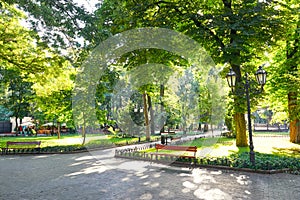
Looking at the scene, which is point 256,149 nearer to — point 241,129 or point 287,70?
point 241,129

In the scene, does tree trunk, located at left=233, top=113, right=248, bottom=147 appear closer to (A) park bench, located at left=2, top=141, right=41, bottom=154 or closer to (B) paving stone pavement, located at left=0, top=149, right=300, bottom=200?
(B) paving stone pavement, located at left=0, top=149, right=300, bottom=200

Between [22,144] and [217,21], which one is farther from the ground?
[217,21]

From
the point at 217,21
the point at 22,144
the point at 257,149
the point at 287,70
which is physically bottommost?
the point at 257,149

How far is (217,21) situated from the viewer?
1257 centimetres

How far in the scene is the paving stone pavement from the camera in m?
6.72

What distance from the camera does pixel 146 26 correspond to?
44.6 feet

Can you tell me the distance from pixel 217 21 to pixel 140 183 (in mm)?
9445

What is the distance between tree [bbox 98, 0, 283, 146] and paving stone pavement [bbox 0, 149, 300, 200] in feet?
22.4

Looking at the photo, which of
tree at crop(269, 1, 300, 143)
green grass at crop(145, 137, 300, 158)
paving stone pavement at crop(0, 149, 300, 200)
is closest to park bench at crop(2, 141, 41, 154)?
paving stone pavement at crop(0, 149, 300, 200)

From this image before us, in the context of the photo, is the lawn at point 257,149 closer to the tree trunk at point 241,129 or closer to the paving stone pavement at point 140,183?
the tree trunk at point 241,129

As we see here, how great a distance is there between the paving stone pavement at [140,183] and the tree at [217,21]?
6.84m

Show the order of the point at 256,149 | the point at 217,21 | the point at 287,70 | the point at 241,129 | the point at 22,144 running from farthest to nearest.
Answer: the point at 287,70 → the point at 22,144 → the point at 241,129 → the point at 256,149 → the point at 217,21

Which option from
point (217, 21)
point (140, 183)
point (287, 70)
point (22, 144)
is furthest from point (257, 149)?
point (22, 144)

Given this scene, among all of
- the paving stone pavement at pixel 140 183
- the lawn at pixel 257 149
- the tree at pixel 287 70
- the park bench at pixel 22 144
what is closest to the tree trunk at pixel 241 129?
the lawn at pixel 257 149
